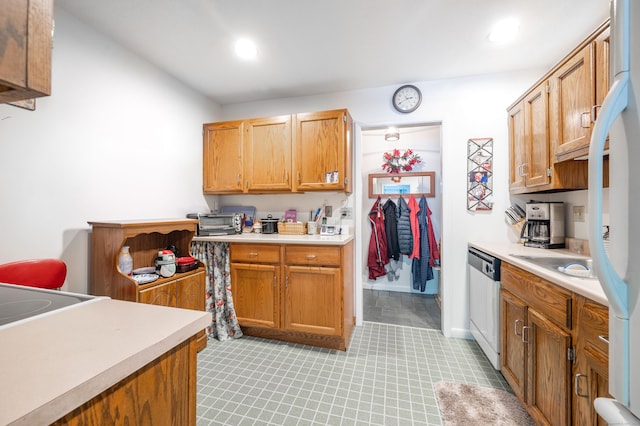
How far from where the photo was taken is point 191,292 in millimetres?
2111

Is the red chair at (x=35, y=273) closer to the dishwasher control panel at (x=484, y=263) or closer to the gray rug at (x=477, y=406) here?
the gray rug at (x=477, y=406)

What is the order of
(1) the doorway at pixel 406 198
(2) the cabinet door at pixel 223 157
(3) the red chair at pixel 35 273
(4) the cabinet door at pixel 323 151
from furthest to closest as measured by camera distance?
(1) the doorway at pixel 406 198
(2) the cabinet door at pixel 223 157
(4) the cabinet door at pixel 323 151
(3) the red chair at pixel 35 273

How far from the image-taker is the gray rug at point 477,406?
147 centimetres

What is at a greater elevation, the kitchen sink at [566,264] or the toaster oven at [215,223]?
the toaster oven at [215,223]

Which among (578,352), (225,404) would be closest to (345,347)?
(225,404)

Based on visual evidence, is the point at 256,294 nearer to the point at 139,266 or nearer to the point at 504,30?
the point at 139,266

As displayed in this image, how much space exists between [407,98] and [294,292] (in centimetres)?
214

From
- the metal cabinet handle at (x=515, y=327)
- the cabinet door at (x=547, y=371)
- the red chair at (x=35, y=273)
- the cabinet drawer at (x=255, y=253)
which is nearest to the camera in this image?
the cabinet door at (x=547, y=371)

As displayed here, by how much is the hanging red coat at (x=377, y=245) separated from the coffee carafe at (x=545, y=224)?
180 cm

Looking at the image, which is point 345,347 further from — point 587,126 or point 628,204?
point 587,126

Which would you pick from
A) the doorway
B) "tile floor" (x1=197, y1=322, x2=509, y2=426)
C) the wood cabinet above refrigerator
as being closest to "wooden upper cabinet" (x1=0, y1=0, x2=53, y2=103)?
"tile floor" (x1=197, y1=322, x2=509, y2=426)

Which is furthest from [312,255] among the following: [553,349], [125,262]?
[553,349]

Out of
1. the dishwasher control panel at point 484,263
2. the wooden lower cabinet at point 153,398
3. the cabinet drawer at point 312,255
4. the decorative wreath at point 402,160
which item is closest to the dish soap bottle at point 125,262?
the cabinet drawer at point 312,255

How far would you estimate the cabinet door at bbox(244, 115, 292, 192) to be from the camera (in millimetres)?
2615
